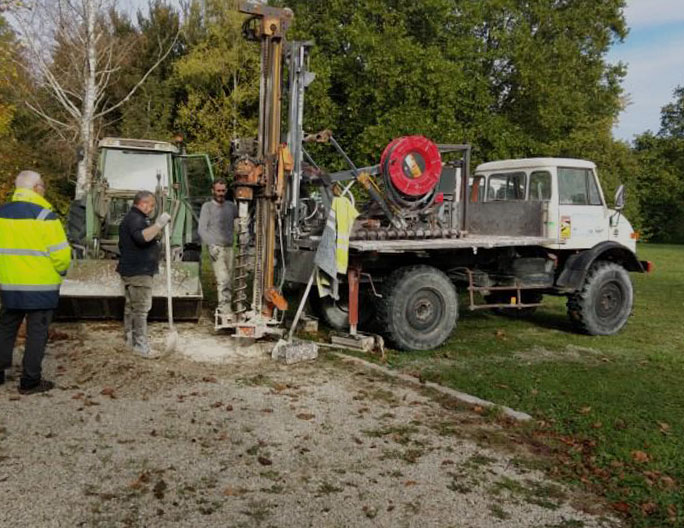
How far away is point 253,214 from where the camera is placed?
7797mm

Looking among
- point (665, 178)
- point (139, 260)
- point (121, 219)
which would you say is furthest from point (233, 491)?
point (665, 178)

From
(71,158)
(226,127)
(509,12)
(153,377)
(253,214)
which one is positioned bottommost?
(153,377)

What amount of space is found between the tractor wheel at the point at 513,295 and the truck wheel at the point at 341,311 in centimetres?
198

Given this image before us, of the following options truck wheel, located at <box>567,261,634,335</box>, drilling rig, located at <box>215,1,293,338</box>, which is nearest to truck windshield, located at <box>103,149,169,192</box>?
drilling rig, located at <box>215,1,293,338</box>

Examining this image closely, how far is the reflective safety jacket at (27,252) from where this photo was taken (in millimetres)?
5441

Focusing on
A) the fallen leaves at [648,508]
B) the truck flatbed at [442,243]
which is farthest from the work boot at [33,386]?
the fallen leaves at [648,508]

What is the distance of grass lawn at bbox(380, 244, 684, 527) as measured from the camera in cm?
434

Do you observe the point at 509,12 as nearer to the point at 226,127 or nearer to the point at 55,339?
the point at 226,127

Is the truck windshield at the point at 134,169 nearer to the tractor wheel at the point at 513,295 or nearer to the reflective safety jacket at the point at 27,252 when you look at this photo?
the reflective safety jacket at the point at 27,252

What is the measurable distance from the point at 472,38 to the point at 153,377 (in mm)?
20960

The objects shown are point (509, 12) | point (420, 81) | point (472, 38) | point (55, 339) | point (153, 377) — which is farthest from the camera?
point (509, 12)

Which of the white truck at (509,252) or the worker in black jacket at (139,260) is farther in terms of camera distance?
the white truck at (509,252)

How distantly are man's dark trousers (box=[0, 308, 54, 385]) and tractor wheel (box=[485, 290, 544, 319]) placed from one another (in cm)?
626

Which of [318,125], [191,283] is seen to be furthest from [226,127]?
[191,283]
